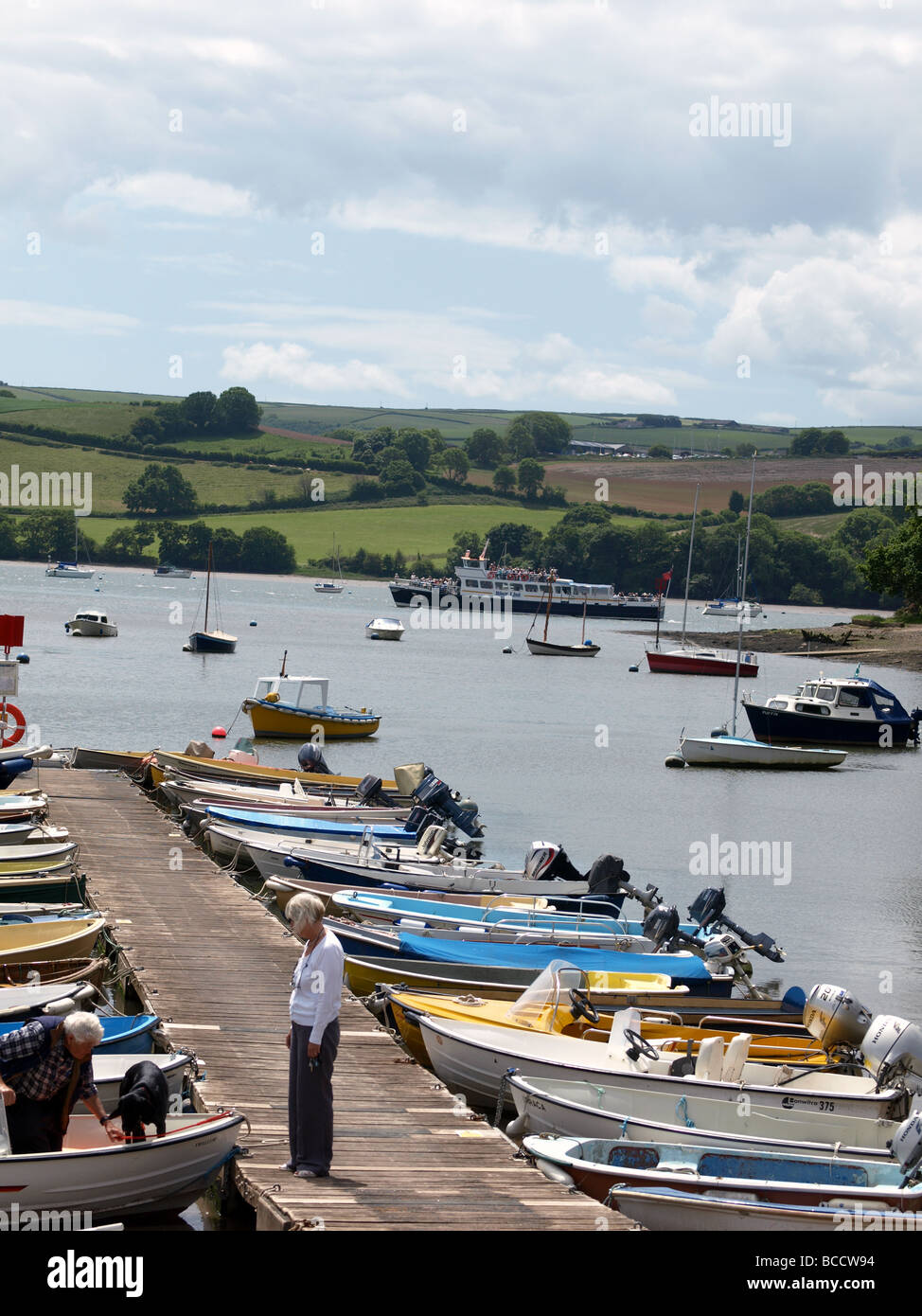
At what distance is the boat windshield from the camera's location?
15289 mm

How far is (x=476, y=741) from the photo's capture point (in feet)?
186

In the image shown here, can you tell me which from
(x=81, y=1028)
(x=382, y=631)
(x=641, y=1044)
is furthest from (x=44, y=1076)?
(x=382, y=631)

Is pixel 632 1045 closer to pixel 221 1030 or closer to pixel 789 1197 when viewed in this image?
pixel 789 1197

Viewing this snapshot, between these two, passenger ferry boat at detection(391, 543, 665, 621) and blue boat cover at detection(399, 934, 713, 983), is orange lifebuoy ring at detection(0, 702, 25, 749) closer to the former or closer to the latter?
blue boat cover at detection(399, 934, 713, 983)

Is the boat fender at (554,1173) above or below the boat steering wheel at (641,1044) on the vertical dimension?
below

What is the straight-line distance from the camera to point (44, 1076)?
9977 millimetres

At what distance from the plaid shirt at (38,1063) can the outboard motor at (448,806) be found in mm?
18659

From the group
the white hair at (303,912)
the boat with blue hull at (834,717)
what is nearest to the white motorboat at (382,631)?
the boat with blue hull at (834,717)

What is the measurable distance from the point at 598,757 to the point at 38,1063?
4551 cm

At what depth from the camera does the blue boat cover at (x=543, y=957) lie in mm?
18531

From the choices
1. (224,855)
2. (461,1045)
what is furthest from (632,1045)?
(224,855)

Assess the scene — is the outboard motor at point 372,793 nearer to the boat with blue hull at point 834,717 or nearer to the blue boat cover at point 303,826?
the blue boat cover at point 303,826

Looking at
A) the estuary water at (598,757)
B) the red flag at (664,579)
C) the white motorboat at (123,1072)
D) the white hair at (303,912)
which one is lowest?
the estuary water at (598,757)
